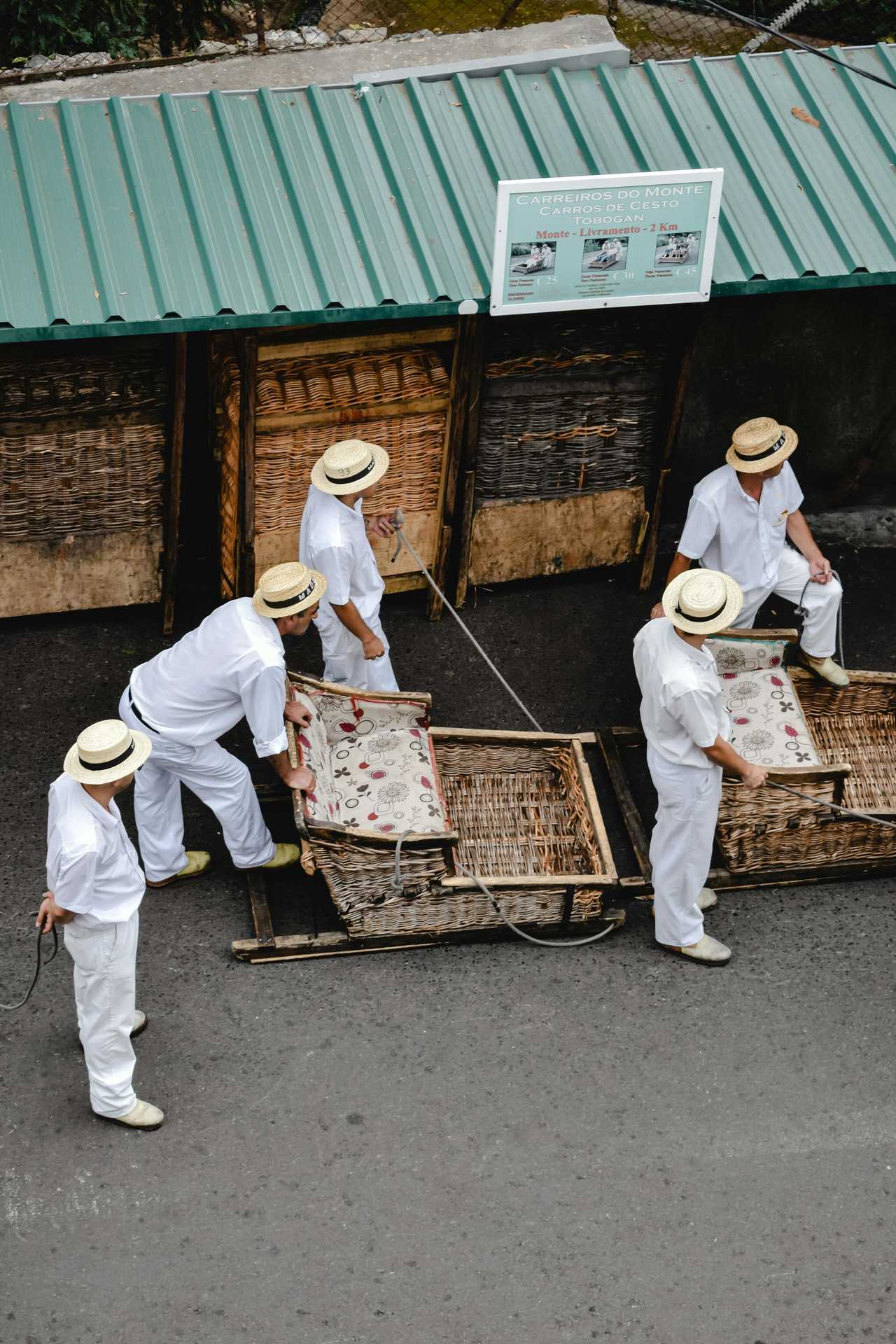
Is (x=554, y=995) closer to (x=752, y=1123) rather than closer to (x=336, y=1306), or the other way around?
(x=752, y=1123)

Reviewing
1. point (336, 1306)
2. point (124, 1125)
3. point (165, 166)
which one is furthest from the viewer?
point (165, 166)

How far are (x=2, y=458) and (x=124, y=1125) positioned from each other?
137 inches

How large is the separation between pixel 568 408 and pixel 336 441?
1380mm

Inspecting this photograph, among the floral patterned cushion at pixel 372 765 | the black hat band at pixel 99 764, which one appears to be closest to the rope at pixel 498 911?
the floral patterned cushion at pixel 372 765

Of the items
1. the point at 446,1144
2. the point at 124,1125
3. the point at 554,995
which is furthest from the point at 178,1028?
the point at 554,995

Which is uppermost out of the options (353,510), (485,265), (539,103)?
(539,103)

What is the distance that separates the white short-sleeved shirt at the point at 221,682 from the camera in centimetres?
601

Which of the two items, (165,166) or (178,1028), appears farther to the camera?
(165,166)

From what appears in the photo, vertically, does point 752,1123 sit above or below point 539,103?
below

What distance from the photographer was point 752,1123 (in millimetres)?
5961

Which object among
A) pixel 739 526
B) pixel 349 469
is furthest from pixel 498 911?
pixel 739 526

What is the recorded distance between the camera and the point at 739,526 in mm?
7398

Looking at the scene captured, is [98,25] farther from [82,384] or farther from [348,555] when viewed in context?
[348,555]

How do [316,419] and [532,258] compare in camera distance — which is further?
[316,419]
